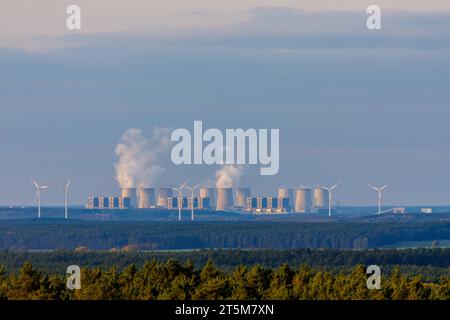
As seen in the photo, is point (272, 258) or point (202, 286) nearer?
point (202, 286)

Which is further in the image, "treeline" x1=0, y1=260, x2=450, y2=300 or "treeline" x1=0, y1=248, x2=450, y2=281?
"treeline" x1=0, y1=248, x2=450, y2=281

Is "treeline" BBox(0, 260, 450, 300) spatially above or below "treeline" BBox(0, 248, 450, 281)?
above

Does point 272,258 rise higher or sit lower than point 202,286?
lower
